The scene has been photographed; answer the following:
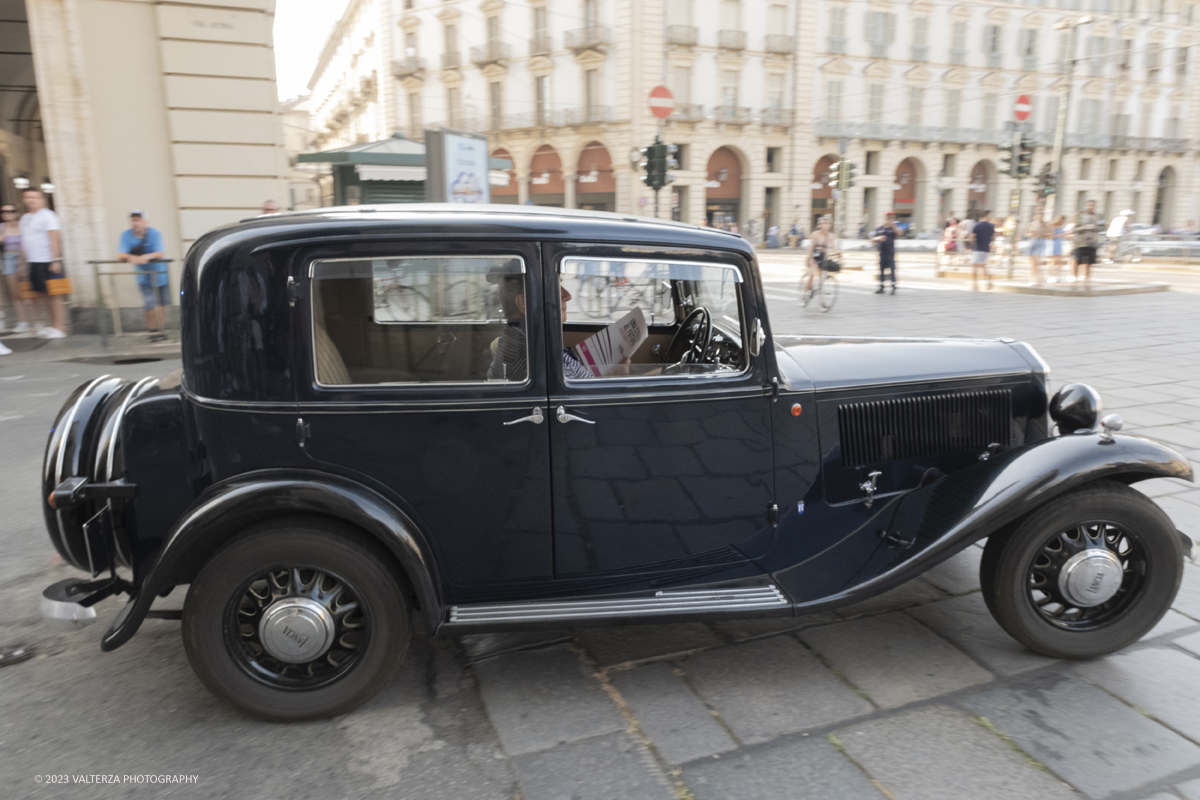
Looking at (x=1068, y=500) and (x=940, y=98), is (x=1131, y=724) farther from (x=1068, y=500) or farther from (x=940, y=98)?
(x=940, y=98)

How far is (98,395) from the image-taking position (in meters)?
3.02

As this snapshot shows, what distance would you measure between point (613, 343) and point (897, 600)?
178 cm

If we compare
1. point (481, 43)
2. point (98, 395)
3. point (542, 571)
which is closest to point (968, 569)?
point (542, 571)

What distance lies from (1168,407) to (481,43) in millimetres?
43908

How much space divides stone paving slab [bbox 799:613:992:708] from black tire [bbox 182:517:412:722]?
66.2 inches

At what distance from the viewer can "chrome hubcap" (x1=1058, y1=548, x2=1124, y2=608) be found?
2994 millimetres

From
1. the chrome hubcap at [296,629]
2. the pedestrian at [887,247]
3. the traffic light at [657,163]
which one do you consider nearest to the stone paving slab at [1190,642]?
the chrome hubcap at [296,629]

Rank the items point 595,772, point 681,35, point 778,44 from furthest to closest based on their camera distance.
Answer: point 778,44 < point 681,35 < point 595,772

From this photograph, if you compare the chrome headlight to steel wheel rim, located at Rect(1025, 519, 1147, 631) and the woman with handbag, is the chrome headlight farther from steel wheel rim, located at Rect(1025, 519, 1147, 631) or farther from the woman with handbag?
the woman with handbag

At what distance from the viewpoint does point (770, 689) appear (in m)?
2.93

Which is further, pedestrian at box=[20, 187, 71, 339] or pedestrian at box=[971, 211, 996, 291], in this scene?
pedestrian at box=[971, 211, 996, 291]

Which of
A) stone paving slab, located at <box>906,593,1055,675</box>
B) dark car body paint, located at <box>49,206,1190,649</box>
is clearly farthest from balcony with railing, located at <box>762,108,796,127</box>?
dark car body paint, located at <box>49,206,1190,649</box>

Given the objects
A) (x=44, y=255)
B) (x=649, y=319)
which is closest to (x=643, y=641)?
(x=649, y=319)

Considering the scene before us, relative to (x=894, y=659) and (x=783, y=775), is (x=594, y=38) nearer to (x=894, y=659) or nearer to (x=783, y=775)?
(x=894, y=659)
